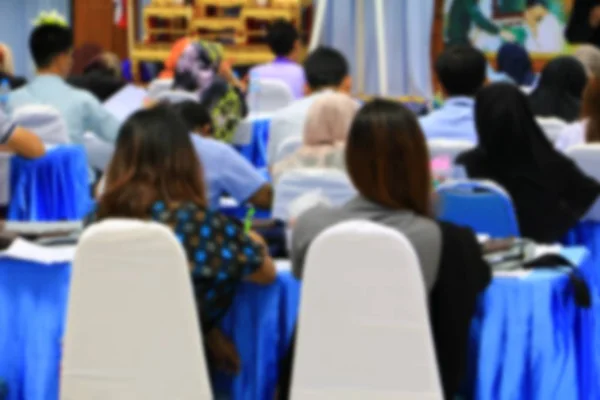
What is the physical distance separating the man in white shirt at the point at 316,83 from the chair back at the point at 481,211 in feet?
8.58

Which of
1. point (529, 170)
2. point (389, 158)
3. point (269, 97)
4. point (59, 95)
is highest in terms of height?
point (389, 158)

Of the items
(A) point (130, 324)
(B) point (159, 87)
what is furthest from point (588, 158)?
(B) point (159, 87)

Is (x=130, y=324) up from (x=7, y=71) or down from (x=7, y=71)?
up

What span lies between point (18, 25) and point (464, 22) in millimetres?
4075

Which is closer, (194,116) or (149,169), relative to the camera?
(149,169)

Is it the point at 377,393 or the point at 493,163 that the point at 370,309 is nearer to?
the point at 377,393

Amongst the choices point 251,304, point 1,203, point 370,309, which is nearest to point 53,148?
point 1,203

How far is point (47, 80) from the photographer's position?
6.86m

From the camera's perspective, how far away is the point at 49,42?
6.80m

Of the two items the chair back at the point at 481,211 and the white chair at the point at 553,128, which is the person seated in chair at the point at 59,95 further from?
the chair back at the point at 481,211

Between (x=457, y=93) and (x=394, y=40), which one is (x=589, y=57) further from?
(x=394, y=40)

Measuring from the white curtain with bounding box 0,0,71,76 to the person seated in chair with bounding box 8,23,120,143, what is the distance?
625cm

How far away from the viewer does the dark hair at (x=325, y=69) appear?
714 cm

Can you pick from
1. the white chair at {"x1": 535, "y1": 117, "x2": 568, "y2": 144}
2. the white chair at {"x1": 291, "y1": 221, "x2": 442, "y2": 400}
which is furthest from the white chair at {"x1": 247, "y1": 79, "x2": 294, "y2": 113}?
the white chair at {"x1": 291, "y1": 221, "x2": 442, "y2": 400}
